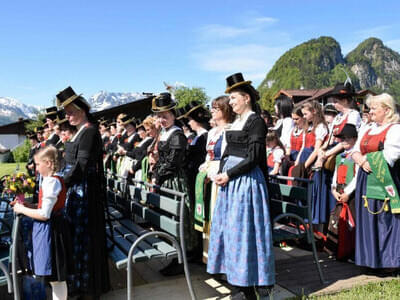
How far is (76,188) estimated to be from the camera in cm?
353

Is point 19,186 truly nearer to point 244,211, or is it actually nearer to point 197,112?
point 244,211

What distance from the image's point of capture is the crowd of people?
3.36 m

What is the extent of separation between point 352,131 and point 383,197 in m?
0.93

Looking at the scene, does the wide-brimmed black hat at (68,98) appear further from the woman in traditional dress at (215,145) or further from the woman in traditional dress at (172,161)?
the woman in traditional dress at (215,145)

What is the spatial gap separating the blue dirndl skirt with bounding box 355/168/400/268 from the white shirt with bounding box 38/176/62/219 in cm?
310

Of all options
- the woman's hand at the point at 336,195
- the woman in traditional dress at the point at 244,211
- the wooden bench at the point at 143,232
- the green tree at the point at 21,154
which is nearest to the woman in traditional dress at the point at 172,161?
the wooden bench at the point at 143,232

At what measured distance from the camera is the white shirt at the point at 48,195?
3.05 m

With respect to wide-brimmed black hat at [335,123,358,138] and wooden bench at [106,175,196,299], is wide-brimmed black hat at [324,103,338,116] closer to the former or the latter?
wide-brimmed black hat at [335,123,358,138]

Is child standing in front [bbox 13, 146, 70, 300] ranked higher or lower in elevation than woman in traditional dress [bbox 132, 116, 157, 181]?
lower

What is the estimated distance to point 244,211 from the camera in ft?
11.1

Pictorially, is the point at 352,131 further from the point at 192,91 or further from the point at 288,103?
the point at 192,91

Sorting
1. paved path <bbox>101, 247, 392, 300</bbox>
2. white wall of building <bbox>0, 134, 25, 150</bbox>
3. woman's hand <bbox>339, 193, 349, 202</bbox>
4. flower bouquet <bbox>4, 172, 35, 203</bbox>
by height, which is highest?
white wall of building <bbox>0, 134, 25, 150</bbox>

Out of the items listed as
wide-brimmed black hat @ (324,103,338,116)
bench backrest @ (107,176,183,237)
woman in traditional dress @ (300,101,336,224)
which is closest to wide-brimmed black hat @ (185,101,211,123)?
bench backrest @ (107,176,183,237)

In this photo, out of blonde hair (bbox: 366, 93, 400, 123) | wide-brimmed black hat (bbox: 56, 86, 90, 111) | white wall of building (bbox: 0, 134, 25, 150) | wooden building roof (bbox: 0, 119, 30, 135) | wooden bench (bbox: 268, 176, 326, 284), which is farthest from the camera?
white wall of building (bbox: 0, 134, 25, 150)
